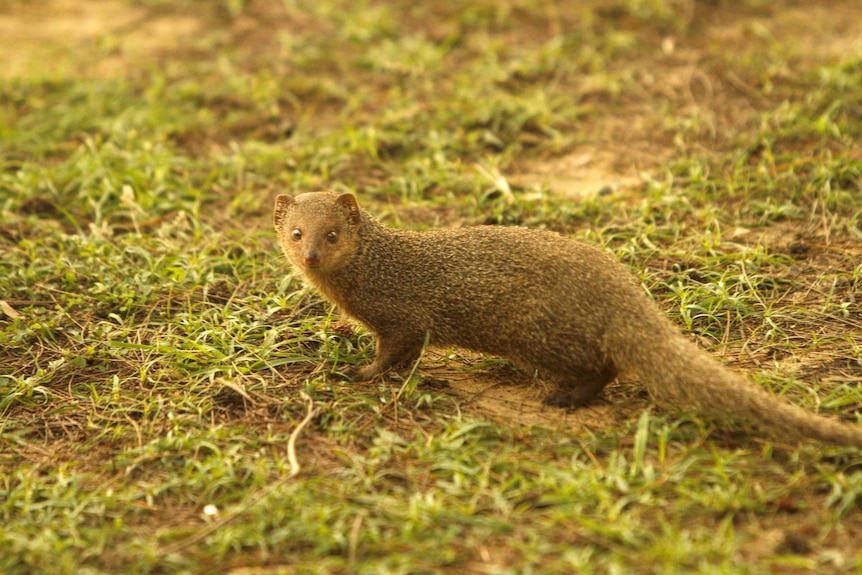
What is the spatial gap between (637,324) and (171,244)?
3222 mm

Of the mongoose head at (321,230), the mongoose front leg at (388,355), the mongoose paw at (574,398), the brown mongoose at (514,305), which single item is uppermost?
the mongoose head at (321,230)

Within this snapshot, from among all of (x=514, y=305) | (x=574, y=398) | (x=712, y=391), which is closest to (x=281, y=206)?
(x=514, y=305)

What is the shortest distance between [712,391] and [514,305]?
1050mm

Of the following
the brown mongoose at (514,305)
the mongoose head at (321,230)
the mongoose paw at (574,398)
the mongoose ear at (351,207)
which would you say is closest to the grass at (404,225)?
the mongoose paw at (574,398)

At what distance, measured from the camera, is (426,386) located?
461cm

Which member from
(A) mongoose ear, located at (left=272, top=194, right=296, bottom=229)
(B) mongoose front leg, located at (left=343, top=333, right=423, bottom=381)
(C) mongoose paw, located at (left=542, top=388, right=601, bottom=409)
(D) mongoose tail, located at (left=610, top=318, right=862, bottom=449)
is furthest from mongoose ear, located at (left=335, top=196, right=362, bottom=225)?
(D) mongoose tail, located at (left=610, top=318, right=862, bottom=449)

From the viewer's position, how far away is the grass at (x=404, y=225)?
11.5 ft

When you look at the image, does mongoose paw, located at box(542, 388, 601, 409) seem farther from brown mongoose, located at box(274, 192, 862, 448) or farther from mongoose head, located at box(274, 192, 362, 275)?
mongoose head, located at box(274, 192, 362, 275)

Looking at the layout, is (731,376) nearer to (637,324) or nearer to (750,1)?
(637,324)

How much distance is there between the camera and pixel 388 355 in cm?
473

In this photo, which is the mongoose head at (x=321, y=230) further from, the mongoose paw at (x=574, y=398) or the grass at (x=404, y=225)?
the mongoose paw at (x=574, y=398)

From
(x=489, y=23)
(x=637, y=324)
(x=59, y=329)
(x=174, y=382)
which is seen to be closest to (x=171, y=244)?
(x=59, y=329)

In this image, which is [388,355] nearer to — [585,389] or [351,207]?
[351,207]

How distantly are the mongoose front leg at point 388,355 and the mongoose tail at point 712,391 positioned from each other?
1083mm
